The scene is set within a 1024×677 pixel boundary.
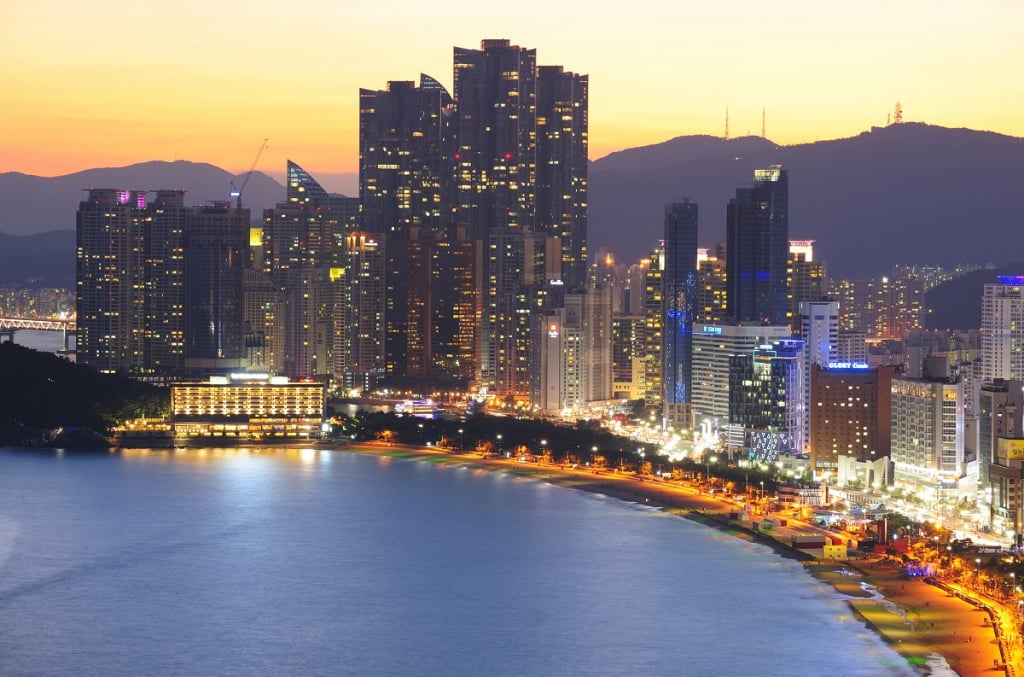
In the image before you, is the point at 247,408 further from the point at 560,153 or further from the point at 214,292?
the point at 560,153

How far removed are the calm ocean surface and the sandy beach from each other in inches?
13.0

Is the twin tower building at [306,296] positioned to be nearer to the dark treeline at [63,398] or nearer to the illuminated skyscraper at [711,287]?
the illuminated skyscraper at [711,287]

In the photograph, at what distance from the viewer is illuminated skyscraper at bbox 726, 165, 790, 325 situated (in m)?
43.7

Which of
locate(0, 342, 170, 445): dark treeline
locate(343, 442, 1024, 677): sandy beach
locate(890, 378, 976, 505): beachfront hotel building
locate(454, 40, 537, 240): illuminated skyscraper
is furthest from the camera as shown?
locate(454, 40, 537, 240): illuminated skyscraper

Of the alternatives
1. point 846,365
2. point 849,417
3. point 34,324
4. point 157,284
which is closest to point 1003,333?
point 846,365

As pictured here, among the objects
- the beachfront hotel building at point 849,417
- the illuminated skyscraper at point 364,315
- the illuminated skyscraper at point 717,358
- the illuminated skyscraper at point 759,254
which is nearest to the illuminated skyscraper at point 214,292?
the illuminated skyscraper at point 364,315

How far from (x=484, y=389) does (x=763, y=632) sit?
87.2 ft

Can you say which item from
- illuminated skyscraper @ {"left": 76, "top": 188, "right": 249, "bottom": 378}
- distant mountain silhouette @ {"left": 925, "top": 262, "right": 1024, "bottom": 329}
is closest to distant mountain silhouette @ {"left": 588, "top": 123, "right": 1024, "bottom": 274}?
distant mountain silhouette @ {"left": 925, "top": 262, "right": 1024, "bottom": 329}

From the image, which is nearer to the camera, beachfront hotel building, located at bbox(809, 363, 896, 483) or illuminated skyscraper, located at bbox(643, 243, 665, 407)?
beachfront hotel building, located at bbox(809, 363, 896, 483)

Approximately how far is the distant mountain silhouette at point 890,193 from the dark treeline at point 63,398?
82.7 ft

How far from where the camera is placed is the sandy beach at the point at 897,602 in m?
17.5

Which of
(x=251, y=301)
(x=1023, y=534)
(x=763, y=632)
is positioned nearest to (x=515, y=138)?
(x=251, y=301)

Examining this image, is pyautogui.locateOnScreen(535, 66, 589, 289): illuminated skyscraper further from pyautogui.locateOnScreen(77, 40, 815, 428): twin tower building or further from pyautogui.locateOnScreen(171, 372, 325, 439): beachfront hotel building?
pyautogui.locateOnScreen(171, 372, 325, 439): beachfront hotel building

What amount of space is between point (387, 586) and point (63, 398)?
17.6m
